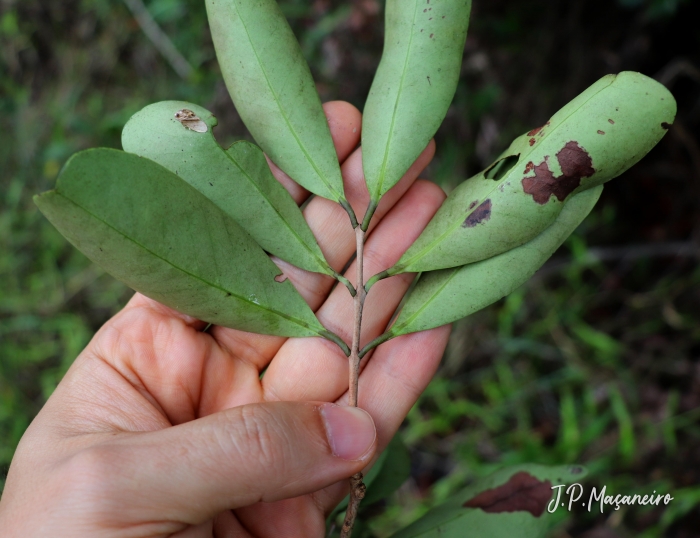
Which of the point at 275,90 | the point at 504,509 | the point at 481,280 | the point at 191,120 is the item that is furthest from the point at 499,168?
the point at 504,509

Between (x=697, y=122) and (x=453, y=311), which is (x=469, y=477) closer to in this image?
(x=453, y=311)

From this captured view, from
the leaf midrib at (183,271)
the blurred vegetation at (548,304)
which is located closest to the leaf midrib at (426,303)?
the leaf midrib at (183,271)

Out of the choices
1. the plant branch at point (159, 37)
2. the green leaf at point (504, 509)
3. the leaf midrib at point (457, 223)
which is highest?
the plant branch at point (159, 37)

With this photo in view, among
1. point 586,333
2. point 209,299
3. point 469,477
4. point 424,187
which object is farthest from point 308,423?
point 586,333

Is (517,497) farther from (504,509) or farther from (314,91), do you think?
(314,91)

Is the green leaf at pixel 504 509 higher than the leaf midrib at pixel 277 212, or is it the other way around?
the leaf midrib at pixel 277 212

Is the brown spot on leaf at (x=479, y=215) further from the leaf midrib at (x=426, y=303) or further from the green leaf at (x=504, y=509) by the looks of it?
the green leaf at (x=504, y=509)
